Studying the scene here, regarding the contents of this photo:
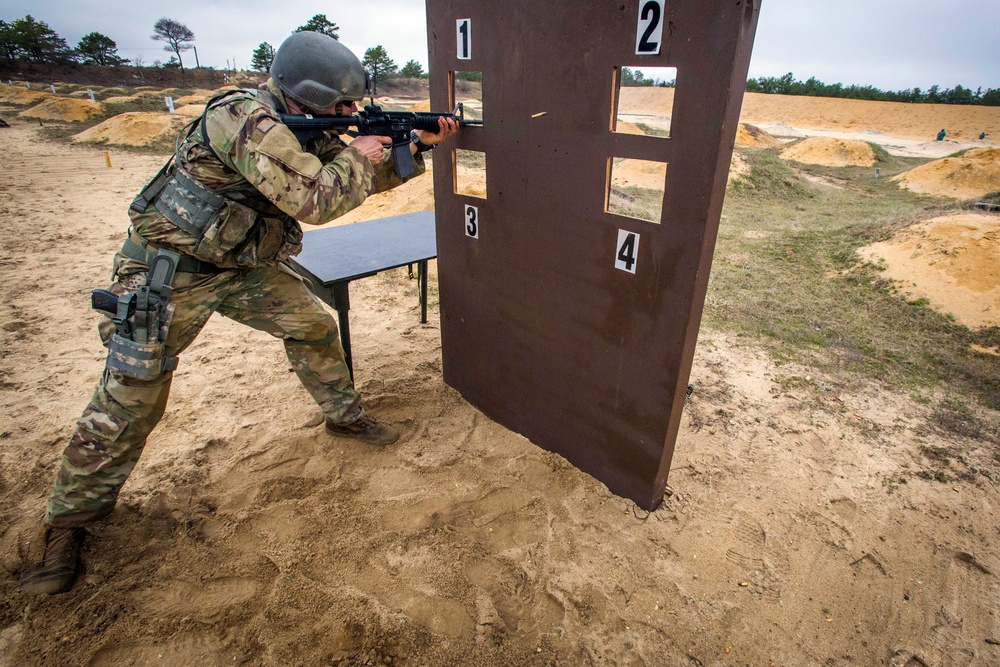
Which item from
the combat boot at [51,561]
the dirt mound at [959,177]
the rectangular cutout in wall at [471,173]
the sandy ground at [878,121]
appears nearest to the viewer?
the combat boot at [51,561]

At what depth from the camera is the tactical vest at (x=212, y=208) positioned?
195 centimetres

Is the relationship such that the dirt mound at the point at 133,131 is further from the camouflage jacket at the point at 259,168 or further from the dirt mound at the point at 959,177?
the dirt mound at the point at 959,177

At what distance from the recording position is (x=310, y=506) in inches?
89.2

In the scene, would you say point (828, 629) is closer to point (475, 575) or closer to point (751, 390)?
point (475, 575)

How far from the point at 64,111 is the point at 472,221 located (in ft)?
74.7

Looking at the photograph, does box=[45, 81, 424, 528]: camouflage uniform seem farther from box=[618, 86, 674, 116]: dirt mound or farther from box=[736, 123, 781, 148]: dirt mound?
box=[618, 86, 674, 116]: dirt mound

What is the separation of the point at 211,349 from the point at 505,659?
2.95 m

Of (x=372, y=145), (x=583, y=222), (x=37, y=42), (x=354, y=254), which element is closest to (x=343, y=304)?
(x=354, y=254)

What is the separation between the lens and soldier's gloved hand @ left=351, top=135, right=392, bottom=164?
211 cm

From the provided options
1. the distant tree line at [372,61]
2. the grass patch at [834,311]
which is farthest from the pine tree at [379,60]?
the grass patch at [834,311]

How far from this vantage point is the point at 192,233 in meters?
1.96

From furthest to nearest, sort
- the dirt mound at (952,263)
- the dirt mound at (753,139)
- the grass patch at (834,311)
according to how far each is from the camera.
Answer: the dirt mound at (753,139) → the dirt mound at (952,263) → the grass patch at (834,311)

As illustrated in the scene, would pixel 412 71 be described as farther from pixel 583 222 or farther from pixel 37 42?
Answer: pixel 583 222

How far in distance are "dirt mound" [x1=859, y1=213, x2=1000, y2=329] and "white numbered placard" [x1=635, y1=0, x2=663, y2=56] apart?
13.8ft
